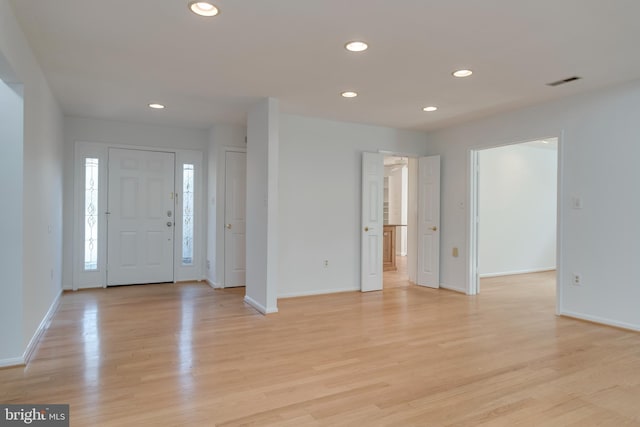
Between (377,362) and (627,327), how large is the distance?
8.96 ft

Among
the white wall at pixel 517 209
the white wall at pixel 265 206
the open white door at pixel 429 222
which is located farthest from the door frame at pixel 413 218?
the white wall at pixel 265 206

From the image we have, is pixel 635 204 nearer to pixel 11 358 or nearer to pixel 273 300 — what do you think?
pixel 273 300

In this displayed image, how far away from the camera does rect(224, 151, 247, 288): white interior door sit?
5980 millimetres

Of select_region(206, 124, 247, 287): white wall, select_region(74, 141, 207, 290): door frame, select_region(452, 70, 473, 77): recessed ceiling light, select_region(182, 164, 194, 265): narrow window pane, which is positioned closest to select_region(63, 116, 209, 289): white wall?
select_region(74, 141, 207, 290): door frame

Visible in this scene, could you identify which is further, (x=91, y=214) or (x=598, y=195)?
(x=91, y=214)

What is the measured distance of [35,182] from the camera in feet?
11.3

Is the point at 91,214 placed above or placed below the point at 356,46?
below

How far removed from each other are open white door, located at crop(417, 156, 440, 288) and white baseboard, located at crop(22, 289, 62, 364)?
499 cm

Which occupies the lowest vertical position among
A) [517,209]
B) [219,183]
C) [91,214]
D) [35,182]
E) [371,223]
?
[371,223]

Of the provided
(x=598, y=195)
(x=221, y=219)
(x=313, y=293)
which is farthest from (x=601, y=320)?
(x=221, y=219)

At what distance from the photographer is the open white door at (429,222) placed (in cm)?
604

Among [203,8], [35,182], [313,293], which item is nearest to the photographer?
[203,8]

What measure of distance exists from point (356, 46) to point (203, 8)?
1164 millimetres

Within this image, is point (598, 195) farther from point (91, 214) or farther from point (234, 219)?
point (91, 214)
